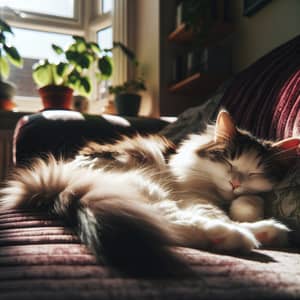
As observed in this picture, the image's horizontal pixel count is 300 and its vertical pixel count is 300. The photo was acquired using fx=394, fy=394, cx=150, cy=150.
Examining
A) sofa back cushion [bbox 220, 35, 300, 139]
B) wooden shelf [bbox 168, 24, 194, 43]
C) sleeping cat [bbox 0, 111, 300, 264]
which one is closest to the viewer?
sleeping cat [bbox 0, 111, 300, 264]

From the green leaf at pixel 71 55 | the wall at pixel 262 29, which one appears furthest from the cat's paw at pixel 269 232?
the green leaf at pixel 71 55

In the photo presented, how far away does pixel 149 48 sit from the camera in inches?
112

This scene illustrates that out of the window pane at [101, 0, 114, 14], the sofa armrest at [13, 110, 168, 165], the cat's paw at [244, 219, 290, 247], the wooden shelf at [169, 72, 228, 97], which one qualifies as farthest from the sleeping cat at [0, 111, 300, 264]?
the window pane at [101, 0, 114, 14]

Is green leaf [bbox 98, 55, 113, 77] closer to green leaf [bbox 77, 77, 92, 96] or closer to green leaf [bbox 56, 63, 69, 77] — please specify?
green leaf [bbox 77, 77, 92, 96]

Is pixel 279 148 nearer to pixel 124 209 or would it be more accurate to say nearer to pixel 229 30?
pixel 124 209

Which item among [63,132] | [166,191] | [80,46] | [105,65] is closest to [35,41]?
[80,46]

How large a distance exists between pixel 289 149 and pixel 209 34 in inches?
69.7

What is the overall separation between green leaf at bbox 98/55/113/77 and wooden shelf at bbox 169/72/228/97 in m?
0.47

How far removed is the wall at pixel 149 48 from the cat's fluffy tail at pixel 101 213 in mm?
1886

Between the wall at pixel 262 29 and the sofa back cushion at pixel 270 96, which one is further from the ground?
the wall at pixel 262 29

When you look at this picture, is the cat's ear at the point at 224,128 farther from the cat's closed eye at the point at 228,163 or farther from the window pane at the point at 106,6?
the window pane at the point at 106,6

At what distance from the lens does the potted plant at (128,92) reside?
2631 mm

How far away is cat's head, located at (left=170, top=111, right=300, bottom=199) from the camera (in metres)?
0.98

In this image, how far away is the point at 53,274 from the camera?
0.48 m
